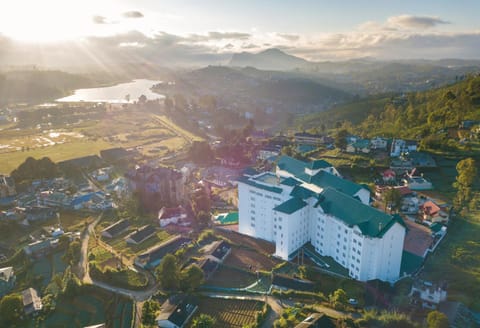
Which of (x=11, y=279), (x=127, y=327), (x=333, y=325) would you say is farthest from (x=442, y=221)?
(x=11, y=279)

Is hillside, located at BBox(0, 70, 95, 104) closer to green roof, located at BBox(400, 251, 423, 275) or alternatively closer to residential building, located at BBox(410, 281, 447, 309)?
green roof, located at BBox(400, 251, 423, 275)

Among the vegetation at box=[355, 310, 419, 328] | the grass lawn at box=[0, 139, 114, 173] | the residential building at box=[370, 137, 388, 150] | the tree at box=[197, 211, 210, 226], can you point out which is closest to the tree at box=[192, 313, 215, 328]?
the vegetation at box=[355, 310, 419, 328]

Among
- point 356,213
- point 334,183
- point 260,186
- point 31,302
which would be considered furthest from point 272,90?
point 31,302

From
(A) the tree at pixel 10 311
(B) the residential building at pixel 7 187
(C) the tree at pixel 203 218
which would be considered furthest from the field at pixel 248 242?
(B) the residential building at pixel 7 187

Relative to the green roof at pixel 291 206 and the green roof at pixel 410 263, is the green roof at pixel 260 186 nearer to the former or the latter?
the green roof at pixel 291 206

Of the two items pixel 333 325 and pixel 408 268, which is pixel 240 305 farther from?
pixel 408 268
